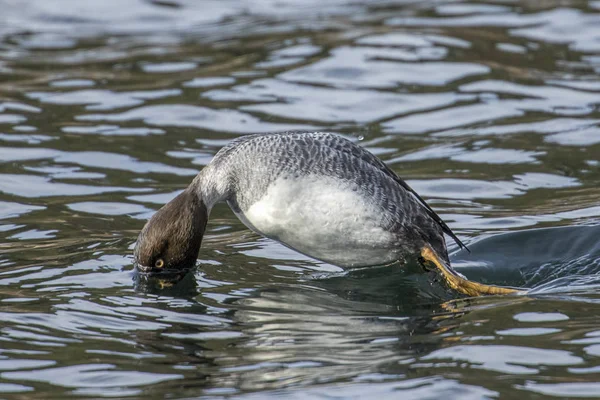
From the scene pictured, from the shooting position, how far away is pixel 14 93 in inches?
496

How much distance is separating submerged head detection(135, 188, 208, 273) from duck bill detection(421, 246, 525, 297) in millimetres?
1596

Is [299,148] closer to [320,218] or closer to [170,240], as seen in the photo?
[320,218]

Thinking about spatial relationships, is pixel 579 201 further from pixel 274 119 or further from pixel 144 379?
pixel 144 379

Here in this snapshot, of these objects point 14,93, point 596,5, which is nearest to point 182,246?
point 14,93

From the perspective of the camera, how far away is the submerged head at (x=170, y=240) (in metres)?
7.17

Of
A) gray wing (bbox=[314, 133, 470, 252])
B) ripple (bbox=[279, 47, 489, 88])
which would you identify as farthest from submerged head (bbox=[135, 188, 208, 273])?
ripple (bbox=[279, 47, 489, 88])

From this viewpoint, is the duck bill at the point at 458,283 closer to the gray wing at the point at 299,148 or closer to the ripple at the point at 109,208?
the gray wing at the point at 299,148

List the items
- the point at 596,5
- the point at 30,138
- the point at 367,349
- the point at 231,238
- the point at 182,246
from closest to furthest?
1. the point at 367,349
2. the point at 182,246
3. the point at 231,238
4. the point at 30,138
5. the point at 596,5

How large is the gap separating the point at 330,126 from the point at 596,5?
20.3 feet

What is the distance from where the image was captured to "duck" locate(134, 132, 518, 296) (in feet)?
23.0

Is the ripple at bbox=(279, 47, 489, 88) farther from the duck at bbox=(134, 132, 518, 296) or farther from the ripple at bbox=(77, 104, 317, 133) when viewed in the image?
the duck at bbox=(134, 132, 518, 296)

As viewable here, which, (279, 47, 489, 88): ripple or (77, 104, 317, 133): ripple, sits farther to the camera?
(279, 47, 489, 88): ripple

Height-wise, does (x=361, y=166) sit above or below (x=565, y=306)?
above

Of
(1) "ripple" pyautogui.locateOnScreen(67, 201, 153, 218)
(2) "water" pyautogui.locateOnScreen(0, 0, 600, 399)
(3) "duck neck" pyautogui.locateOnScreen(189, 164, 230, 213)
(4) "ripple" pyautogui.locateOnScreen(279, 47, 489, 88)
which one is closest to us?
(2) "water" pyautogui.locateOnScreen(0, 0, 600, 399)
